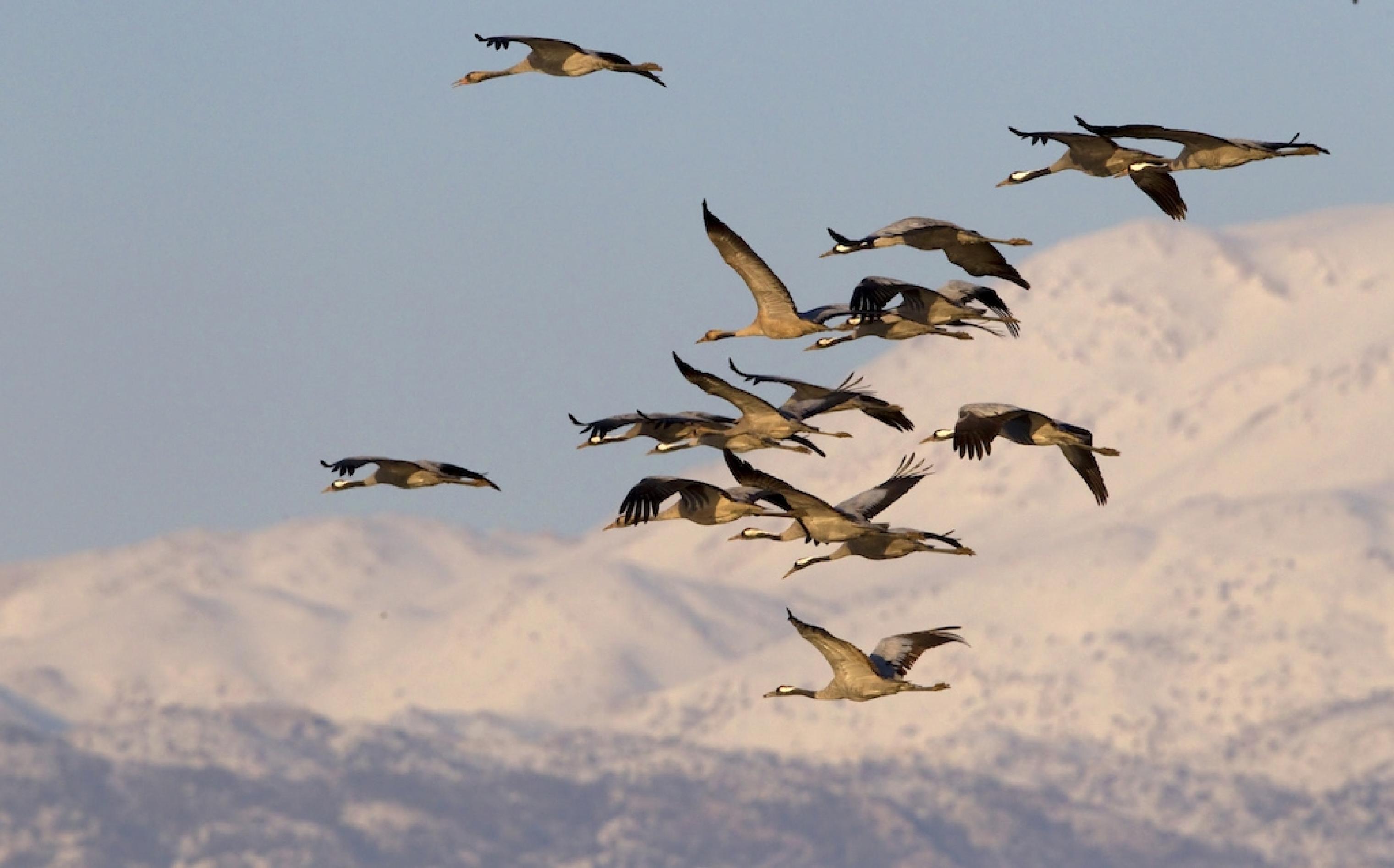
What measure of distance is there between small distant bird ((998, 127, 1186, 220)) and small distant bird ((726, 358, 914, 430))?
611cm

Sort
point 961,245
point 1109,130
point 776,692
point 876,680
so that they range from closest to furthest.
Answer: point 1109,130 < point 876,680 < point 961,245 < point 776,692

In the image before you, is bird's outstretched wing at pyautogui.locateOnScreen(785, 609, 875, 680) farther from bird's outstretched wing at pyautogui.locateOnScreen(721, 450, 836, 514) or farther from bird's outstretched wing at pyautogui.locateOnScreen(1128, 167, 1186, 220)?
bird's outstretched wing at pyautogui.locateOnScreen(1128, 167, 1186, 220)

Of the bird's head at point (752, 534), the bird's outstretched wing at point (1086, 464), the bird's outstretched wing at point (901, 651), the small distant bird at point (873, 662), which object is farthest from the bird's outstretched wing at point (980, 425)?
the bird's head at point (752, 534)

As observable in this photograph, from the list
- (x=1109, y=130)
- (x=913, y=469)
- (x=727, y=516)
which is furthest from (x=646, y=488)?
(x=1109, y=130)

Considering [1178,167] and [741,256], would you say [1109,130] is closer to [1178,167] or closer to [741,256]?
[1178,167]

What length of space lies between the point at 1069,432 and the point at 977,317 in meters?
5.00

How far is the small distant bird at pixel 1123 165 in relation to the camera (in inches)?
2211

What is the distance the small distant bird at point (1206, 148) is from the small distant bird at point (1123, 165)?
76 centimetres

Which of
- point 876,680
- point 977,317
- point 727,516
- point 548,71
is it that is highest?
point 548,71

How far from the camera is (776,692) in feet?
223

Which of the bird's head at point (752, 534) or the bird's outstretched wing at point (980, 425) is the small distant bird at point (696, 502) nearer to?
the bird's head at point (752, 534)

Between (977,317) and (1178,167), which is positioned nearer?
(1178,167)

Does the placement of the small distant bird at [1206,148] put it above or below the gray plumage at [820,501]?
above

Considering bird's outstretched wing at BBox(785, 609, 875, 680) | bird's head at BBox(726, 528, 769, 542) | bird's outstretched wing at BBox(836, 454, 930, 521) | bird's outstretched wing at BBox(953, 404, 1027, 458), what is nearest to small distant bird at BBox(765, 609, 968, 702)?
bird's outstretched wing at BBox(785, 609, 875, 680)
